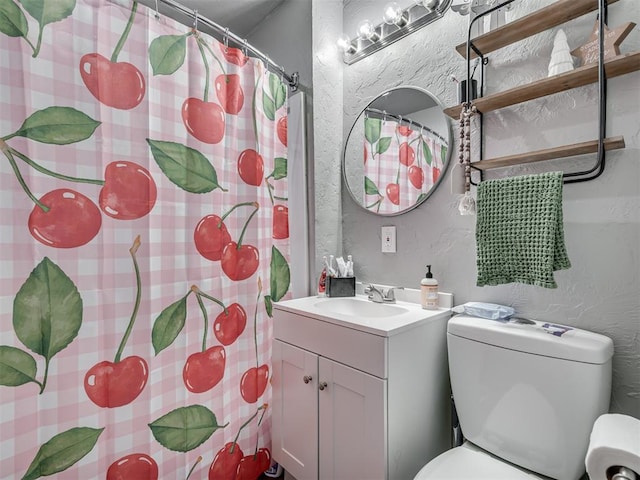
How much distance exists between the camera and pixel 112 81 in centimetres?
105

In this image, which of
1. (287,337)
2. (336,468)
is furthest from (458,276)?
(336,468)

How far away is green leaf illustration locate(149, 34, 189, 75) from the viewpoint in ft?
3.74

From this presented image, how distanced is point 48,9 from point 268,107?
2.60 ft

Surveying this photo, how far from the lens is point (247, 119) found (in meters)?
1.43

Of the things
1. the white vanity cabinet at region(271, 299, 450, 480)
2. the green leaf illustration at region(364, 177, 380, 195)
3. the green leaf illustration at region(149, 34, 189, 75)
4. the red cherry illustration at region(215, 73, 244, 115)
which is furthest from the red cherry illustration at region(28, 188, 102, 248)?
the green leaf illustration at region(364, 177, 380, 195)

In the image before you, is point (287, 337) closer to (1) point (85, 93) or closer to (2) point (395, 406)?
(2) point (395, 406)

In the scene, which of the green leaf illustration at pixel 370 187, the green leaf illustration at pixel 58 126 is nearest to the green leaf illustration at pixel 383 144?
the green leaf illustration at pixel 370 187

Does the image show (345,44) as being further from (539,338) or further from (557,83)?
(539,338)

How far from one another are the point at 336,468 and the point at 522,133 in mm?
1345

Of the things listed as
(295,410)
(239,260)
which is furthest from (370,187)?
(295,410)

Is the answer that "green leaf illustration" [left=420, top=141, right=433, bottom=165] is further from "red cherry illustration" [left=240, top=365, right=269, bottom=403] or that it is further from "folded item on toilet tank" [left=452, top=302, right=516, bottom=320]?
"red cherry illustration" [left=240, top=365, right=269, bottom=403]

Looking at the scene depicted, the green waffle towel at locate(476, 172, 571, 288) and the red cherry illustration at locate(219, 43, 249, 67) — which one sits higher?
the red cherry illustration at locate(219, 43, 249, 67)

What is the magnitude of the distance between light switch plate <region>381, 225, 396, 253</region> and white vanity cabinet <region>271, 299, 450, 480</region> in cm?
36

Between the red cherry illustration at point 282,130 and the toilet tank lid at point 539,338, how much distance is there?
3.59 feet
